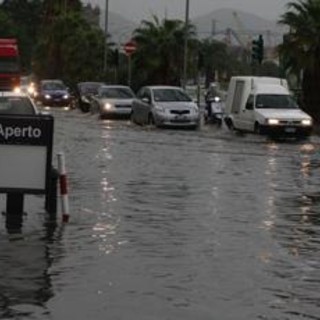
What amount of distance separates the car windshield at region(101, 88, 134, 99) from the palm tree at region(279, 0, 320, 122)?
25.7 ft

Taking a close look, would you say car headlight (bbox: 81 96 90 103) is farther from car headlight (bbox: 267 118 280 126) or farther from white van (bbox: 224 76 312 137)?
car headlight (bbox: 267 118 280 126)

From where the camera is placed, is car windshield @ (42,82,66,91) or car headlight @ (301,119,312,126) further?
car windshield @ (42,82,66,91)

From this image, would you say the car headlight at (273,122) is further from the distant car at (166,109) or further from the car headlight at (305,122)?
the distant car at (166,109)

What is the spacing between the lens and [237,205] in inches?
642

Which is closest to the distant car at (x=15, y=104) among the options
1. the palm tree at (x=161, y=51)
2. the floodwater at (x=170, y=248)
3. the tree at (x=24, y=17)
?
the floodwater at (x=170, y=248)

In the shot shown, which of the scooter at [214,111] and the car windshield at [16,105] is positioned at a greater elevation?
the car windshield at [16,105]

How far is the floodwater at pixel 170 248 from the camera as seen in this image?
9.02 metres

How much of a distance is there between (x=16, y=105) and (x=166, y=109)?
23.6 meters

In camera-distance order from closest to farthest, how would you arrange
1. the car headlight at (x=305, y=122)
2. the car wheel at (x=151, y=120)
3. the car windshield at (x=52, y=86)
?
the car headlight at (x=305, y=122) < the car wheel at (x=151, y=120) < the car windshield at (x=52, y=86)

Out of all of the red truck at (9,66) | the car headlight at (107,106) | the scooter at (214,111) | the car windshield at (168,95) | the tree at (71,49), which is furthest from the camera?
the tree at (71,49)

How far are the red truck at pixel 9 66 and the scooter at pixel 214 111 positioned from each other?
8089mm

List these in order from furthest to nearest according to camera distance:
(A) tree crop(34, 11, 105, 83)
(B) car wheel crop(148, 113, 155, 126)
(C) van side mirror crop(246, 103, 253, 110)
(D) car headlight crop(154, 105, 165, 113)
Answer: (A) tree crop(34, 11, 105, 83), (B) car wheel crop(148, 113, 155, 126), (D) car headlight crop(154, 105, 165, 113), (C) van side mirror crop(246, 103, 253, 110)

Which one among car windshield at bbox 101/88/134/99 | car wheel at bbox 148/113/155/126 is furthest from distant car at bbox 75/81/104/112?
car wheel at bbox 148/113/155/126

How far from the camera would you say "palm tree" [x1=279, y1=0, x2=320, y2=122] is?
44.4 meters
